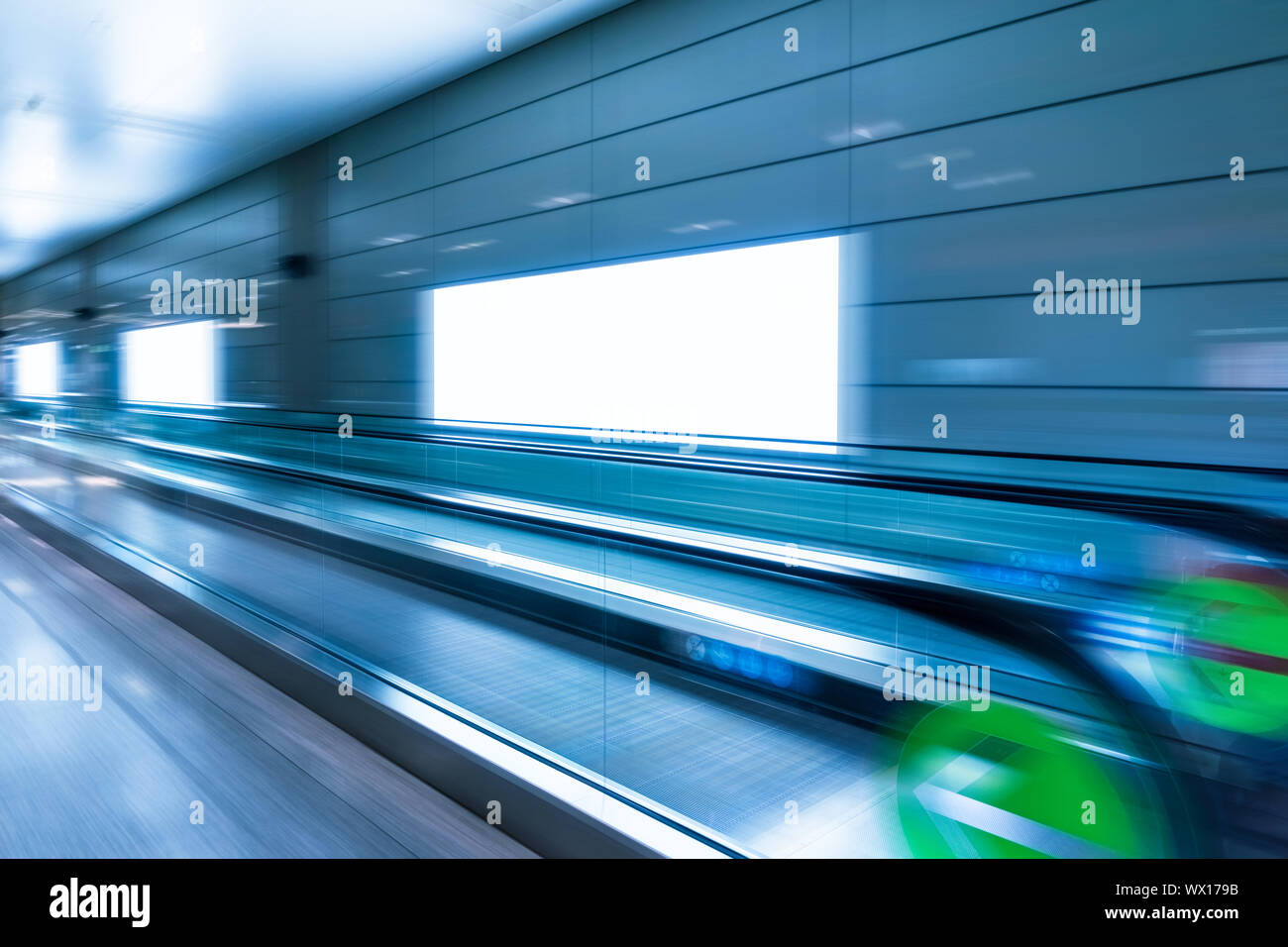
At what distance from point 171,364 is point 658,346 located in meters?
10.9

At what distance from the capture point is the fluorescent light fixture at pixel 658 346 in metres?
4.89

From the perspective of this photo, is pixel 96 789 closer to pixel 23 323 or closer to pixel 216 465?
pixel 216 465

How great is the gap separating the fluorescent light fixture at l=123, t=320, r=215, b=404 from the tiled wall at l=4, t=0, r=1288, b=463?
7.26 m

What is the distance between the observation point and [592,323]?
6.35 metres

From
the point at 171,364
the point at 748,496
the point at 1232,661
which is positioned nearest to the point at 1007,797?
the point at 1232,661

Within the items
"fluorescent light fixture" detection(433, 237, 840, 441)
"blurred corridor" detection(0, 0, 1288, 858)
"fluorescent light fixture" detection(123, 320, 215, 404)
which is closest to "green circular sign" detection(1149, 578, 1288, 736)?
"blurred corridor" detection(0, 0, 1288, 858)

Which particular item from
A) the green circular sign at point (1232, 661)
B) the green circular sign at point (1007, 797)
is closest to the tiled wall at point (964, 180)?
the green circular sign at point (1232, 661)

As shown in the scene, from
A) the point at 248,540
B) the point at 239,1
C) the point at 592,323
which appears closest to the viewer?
the point at 248,540

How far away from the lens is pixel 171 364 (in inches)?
544

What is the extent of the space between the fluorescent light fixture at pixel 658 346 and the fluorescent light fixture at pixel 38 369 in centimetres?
1654

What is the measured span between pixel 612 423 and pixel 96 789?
4.63m

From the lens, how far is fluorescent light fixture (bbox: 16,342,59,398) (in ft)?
65.6

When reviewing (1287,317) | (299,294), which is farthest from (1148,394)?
(299,294)

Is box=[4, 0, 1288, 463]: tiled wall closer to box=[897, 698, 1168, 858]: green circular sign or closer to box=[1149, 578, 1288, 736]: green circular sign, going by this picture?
box=[1149, 578, 1288, 736]: green circular sign
